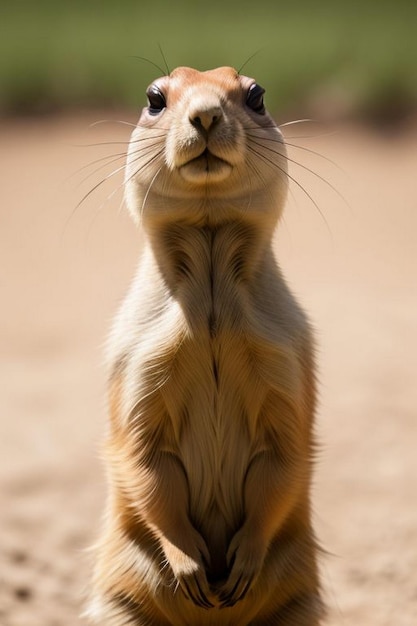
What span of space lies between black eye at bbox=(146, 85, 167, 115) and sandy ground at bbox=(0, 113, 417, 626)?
18.2 inches

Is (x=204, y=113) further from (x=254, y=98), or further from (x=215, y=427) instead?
(x=215, y=427)

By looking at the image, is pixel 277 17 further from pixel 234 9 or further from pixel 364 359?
pixel 364 359

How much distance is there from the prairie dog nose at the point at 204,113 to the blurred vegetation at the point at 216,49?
41.9 ft

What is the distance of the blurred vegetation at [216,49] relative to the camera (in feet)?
56.1

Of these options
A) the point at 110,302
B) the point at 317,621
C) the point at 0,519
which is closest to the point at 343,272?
the point at 110,302

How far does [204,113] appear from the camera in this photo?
146 inches

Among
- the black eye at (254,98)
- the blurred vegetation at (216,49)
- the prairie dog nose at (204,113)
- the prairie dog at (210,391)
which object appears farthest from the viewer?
the blurred vegetation at (216,49)

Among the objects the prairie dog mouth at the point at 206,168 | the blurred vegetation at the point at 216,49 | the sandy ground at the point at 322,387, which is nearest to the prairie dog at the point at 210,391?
the prairie dog mouth at the point at 206,168

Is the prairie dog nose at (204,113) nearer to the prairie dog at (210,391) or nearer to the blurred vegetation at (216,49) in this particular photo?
the prairie dog at (210,391)

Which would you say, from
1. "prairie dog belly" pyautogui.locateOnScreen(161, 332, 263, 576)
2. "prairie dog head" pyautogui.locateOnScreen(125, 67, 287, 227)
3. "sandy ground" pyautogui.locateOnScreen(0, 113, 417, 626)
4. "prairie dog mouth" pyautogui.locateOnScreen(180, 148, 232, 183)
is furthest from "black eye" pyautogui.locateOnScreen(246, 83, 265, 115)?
"prairie dog belly" pyautogui.locateOnScreen(161, 332, 263, 576)

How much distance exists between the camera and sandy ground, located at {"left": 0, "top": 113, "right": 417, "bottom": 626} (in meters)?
Answer: 5.78

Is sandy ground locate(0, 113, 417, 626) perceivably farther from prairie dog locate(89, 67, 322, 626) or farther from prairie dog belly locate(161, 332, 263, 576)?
prairie dog belly locate(161, 332, 263, 576)

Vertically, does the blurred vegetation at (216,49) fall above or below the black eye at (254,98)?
above

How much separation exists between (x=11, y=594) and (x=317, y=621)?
183 centimetres
